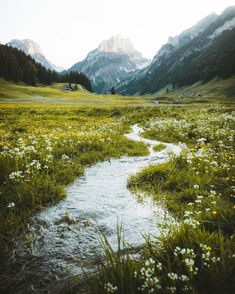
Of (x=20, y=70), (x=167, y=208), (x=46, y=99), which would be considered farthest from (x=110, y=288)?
(x=20, y=70)

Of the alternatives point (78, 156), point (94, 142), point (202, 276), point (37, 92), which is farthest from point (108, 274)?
point (37, 92)

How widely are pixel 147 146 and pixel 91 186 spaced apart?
629cm

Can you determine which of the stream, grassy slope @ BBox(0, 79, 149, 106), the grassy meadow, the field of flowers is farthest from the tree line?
the field of flowers

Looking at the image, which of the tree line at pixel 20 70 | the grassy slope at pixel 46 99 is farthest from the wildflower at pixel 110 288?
the tree line at pixel 20 70

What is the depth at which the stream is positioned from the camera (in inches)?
144

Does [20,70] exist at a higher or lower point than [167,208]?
higher

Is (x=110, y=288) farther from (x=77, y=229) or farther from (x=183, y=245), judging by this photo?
(x=77, y=229)

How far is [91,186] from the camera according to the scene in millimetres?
7242

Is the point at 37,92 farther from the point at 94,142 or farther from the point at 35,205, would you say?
the point at 35,205

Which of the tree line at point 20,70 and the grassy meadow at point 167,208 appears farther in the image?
the tree line at point 20,70

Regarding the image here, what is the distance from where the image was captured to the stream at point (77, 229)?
3655mm

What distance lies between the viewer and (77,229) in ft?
15.9

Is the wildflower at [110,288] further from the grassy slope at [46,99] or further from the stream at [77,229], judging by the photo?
the grassy slope at [46,99]

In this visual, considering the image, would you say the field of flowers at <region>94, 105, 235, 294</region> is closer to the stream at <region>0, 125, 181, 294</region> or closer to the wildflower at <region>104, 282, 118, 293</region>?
the wildflower at <region>104, 282, 118, 293</region>
